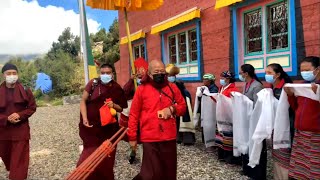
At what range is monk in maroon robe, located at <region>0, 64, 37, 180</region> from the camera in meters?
5.52

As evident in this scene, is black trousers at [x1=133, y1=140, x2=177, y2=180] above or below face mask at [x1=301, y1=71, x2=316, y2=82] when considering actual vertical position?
below

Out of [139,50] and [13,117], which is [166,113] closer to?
[13,117]

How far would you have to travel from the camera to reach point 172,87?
4.48m

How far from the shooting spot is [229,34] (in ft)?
29.1

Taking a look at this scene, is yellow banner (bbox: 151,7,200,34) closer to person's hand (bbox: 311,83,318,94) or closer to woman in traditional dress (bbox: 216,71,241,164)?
woman in traditional dress (bbox: 216,71,241,164)

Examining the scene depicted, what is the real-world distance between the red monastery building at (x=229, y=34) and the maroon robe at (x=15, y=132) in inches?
186

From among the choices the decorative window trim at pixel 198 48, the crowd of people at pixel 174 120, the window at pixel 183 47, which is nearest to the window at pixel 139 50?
the decorative window trim at pixel 198 48

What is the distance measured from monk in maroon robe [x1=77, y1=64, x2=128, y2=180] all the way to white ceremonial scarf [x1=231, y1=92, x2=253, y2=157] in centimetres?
166

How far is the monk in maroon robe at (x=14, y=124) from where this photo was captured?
18.1ft

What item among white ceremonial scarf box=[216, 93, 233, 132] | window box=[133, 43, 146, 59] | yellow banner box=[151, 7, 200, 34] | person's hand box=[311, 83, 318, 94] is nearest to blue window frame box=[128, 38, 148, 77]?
window box=[133, 43, 146, 59]

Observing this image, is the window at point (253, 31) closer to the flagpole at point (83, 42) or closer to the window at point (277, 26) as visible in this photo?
the window at point (277, 26)

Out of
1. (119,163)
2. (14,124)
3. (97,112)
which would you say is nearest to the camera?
(97,112)

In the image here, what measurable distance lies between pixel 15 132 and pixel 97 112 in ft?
4.71

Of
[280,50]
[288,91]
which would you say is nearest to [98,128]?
[288,91]
